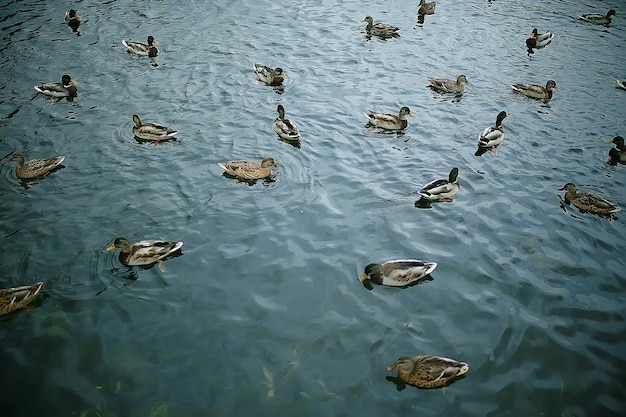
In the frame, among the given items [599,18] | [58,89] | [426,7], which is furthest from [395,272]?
[599,18]

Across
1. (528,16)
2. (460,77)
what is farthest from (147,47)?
(528,16)

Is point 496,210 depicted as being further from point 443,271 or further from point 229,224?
point 229,224

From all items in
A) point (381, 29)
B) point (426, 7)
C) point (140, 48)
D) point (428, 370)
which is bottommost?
point (428, 370)

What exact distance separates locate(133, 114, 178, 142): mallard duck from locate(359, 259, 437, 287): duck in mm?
6655

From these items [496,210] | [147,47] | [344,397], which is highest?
[147,47]

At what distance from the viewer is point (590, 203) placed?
410 inches

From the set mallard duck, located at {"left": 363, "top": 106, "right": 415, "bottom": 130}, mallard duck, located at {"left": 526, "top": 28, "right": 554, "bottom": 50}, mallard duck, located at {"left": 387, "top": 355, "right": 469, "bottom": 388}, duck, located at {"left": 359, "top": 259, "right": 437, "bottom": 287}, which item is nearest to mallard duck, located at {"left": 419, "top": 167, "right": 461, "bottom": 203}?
duck, located at {"left": 359, "top": 259, "right": 437, "bottom": 287}

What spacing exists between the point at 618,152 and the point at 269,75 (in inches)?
400

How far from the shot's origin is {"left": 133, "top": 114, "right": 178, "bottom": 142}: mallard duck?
12.0 m

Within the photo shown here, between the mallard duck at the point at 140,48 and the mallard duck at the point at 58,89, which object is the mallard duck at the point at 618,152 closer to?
the mallard duck at the point at 140,48

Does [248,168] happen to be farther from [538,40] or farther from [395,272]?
[538,40]

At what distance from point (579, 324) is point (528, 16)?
724 inches

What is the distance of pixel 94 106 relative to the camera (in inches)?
539

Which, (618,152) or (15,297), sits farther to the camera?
(618,152)
